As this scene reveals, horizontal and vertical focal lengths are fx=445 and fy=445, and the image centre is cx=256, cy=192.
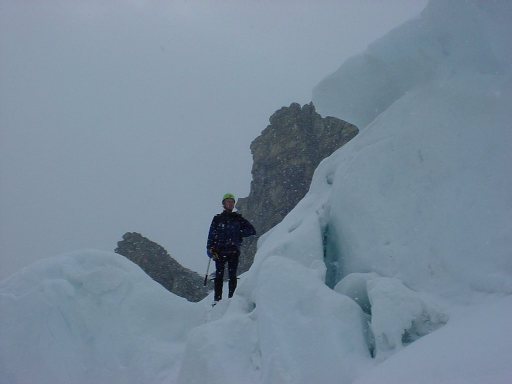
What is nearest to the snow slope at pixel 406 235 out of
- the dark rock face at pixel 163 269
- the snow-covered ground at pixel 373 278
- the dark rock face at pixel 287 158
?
the snow-covered ground at pixel 373 278

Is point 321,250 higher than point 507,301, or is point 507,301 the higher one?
point 321,250

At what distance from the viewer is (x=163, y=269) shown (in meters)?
20.8

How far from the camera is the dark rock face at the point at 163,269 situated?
19766mm

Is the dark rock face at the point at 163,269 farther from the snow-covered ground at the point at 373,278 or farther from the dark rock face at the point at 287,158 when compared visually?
the snow-covered ground at the point at 373,278

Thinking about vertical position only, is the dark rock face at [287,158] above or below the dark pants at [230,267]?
above

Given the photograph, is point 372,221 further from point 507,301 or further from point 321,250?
point 507,301

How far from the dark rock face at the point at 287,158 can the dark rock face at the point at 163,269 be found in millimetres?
7908

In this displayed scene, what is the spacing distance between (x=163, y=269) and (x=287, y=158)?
13.5m

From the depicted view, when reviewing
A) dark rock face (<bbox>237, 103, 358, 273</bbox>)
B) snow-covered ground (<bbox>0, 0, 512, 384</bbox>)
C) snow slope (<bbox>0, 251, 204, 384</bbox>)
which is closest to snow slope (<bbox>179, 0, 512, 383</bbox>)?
snow-covered ground (<bbox>0, 0, 512, 384</bbox>)

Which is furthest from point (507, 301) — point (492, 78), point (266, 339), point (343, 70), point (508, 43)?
point (343, 70)

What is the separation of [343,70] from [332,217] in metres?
3.14

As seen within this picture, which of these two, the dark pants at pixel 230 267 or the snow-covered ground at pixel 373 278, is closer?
the snow-covered ground at pixel 373 278

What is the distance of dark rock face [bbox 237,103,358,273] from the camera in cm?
2955

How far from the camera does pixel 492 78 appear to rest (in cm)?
785
